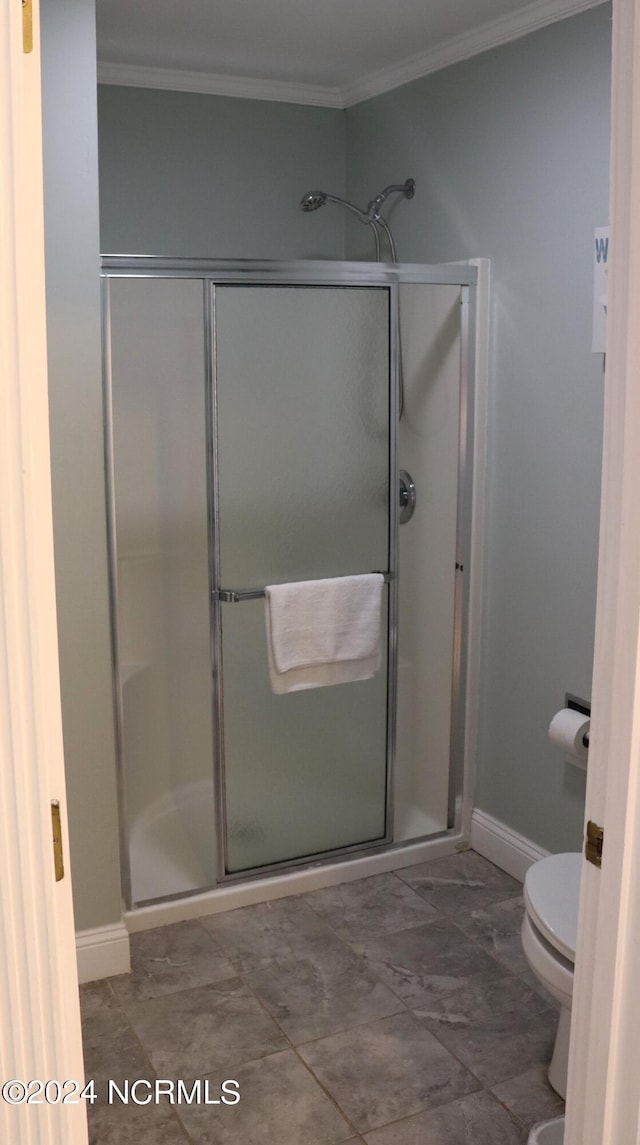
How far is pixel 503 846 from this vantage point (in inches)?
127

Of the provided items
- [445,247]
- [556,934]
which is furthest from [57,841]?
[445,247]

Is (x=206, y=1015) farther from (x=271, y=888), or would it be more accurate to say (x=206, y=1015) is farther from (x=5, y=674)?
(x=5, y=674)

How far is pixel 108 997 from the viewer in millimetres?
2580

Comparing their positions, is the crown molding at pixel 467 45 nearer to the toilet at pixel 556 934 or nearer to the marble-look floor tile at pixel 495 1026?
the toilet at pixel 556 934

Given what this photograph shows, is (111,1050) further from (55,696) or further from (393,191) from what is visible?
(393,191)

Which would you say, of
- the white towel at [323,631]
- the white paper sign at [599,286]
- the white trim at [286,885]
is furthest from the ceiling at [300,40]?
the white trim at [286,885]

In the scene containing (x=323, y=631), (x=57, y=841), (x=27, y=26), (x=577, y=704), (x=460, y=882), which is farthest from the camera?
(x=460, y=882)

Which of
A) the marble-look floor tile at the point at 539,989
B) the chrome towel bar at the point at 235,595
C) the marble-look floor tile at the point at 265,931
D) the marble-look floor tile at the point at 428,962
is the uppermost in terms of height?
the chrome towel bar at the point at 235,595

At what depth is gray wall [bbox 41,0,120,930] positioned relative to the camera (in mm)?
2266

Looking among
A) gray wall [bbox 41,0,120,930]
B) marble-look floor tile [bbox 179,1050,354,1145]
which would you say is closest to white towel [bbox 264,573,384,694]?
gray wall [bbox 41,0,120,930]

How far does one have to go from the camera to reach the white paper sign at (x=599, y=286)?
2.63 meters

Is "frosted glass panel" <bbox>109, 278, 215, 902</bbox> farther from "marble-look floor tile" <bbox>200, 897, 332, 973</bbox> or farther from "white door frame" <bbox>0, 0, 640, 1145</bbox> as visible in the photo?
"white door frame" <bbox>0, 0, 640, 1145</bbox>

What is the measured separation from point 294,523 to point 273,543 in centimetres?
9

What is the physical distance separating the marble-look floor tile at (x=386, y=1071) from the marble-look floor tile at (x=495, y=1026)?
1.7 inches
